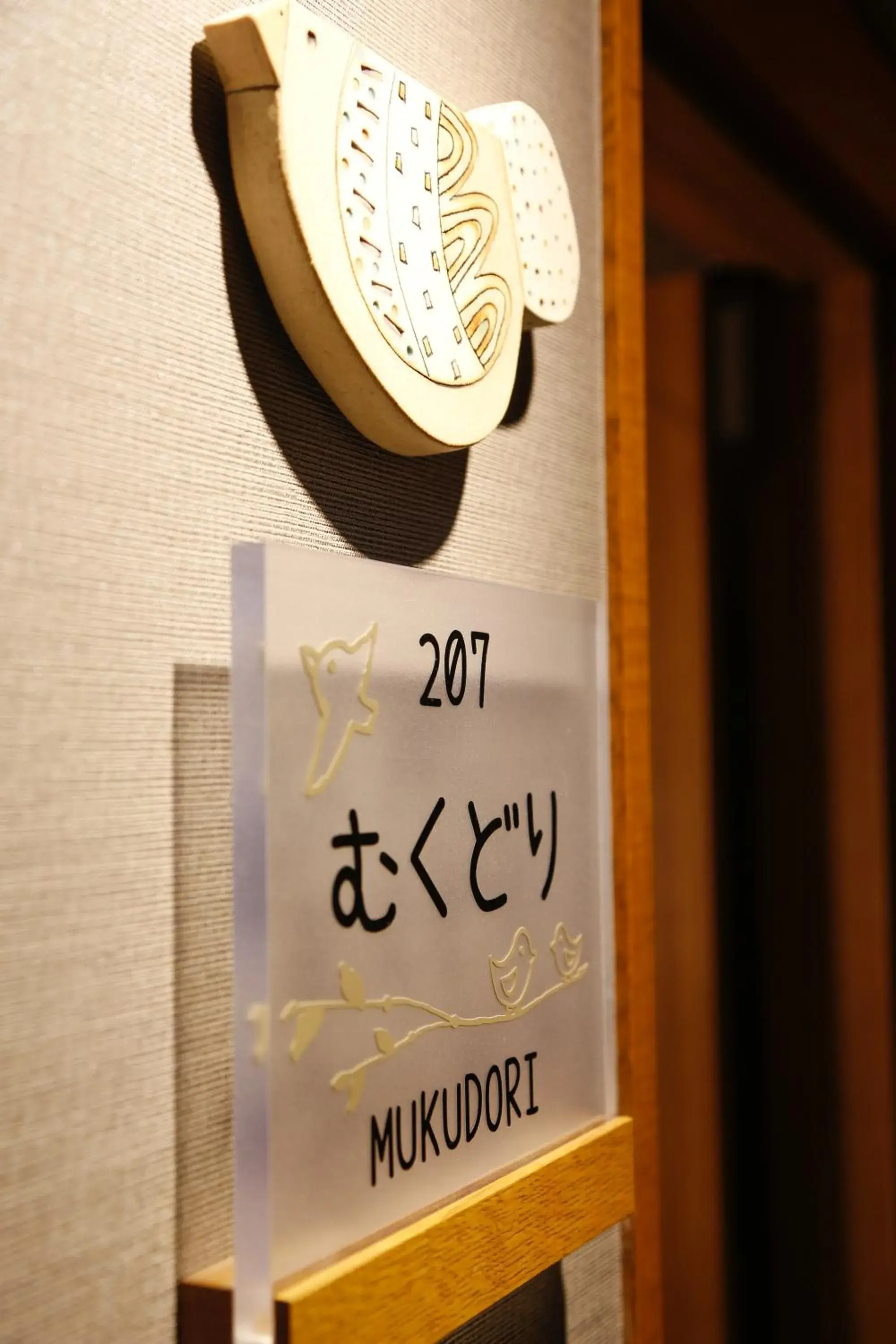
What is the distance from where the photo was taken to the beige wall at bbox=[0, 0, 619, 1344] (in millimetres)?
535

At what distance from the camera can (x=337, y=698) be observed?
64 centimetres

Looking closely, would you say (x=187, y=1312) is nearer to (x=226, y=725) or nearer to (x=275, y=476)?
(x=226, y=725)

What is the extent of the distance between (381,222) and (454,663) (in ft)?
0.86

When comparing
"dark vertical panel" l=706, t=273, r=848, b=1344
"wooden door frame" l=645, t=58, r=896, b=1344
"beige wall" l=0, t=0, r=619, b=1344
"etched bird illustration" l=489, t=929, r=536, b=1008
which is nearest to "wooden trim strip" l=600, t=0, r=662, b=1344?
"etched bird illustration" l=489, t=929, r=536, b=1008

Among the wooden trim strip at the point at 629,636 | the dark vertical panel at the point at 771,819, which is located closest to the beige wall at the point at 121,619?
the wooden trim strip at the point at 629,636

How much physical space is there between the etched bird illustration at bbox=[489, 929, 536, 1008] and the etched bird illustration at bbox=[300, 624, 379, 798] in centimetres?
21

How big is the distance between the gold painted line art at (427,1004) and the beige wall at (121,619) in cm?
6

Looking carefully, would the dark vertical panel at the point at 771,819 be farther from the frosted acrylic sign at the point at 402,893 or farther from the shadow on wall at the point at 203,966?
the shadow on wall at the point at 203,966

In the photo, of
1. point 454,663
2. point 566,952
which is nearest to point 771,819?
point 566,952

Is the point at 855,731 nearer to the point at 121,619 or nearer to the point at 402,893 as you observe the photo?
the point at 402,893

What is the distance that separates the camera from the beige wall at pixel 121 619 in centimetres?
54

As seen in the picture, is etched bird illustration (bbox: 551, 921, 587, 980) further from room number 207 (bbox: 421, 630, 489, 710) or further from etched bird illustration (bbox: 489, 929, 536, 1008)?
room number 207 (bbox: 421, 630, 489, 710)

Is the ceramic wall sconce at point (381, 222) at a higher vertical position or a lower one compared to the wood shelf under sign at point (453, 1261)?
higher

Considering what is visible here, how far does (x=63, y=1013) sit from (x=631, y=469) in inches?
28.6
